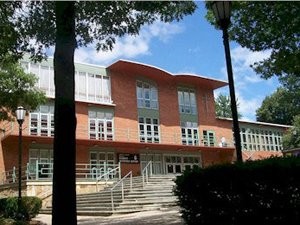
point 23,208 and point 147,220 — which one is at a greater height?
point 23,208

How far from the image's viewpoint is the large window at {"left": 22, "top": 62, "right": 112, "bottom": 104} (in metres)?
33.4

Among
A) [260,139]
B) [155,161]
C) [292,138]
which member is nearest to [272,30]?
[155,161]

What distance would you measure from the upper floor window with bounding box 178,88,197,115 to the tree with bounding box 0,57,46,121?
73.3 feet

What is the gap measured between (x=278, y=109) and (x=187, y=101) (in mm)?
34067

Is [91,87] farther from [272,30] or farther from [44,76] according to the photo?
[272,30]

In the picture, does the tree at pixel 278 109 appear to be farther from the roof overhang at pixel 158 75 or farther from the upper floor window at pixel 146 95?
the upper floor window at pixel 146 95

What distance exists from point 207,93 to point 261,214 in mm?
38398

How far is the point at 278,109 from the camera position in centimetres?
7144

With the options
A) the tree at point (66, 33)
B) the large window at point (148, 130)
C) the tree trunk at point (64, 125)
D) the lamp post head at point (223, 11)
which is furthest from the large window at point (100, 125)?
the lamp post head at point (223, 11)

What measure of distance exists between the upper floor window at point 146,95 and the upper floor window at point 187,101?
9.95 ft

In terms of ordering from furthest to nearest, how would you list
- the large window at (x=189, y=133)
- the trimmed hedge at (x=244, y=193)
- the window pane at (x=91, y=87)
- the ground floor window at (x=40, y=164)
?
the large window at (x=189, y=133), the window pane at (x=91, y=87), the ground floor window at (x=40, y=164), the trimmed hedge at (x=244, y=193)

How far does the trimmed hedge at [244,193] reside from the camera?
5898mm

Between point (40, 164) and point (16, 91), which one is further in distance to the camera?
point (40, 164)

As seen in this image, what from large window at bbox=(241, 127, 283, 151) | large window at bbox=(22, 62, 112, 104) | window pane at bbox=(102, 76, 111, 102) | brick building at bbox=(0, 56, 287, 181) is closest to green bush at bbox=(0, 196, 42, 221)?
brick building at bbox=(0, 56, 287, 181)
